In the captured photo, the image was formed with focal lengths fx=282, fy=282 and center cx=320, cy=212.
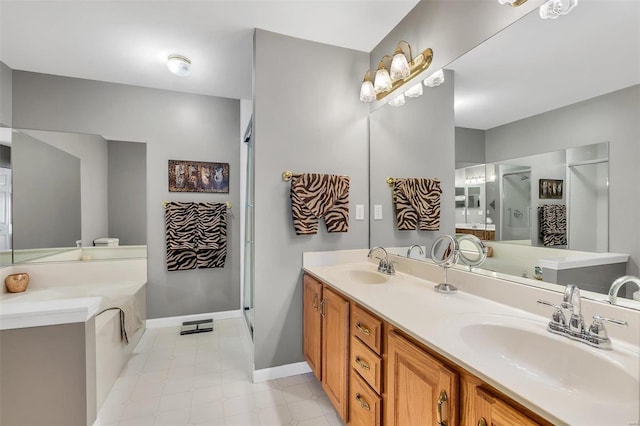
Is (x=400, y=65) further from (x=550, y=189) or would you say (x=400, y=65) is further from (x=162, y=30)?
(x=162, y=30)

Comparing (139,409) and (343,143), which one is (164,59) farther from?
(139,409)

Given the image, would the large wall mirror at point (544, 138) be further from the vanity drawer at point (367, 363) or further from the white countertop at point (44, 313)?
the white countertop at point (44, 313)

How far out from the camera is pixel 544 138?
119 centimetres

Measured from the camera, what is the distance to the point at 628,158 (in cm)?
93

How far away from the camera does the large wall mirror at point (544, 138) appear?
0.95m

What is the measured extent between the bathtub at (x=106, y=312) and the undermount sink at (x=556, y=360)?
1873 mm

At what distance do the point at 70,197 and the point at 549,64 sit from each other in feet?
12.6

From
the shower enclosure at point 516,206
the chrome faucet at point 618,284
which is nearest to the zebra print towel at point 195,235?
the shower enclosure at point 516,206

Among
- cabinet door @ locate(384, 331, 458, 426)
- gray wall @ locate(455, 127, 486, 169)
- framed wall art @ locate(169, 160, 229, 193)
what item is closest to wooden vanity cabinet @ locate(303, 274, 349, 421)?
cabinet door @ locate(384, 331, 458, 426)

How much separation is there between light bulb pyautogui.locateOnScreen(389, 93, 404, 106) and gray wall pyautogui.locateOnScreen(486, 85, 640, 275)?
107 centimetres

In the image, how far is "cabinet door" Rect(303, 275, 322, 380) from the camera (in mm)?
1867

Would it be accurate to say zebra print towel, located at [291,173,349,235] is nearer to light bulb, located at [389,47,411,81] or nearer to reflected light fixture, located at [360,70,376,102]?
reflected light fixture, located at [360,70,376,102]

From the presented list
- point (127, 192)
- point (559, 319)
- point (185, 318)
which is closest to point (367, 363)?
point (559, 319)

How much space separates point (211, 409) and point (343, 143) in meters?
2.11
